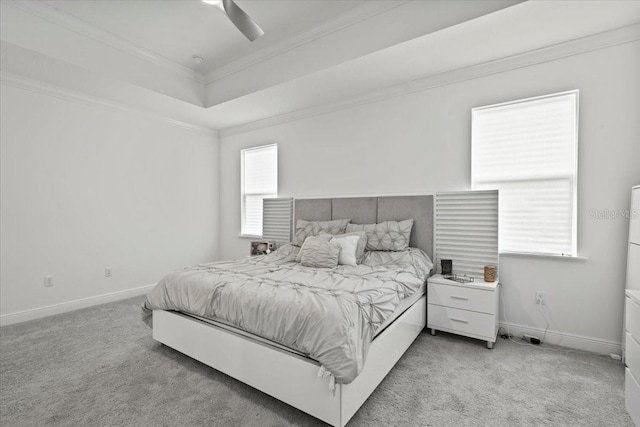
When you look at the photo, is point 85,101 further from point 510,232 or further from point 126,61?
point 510,232

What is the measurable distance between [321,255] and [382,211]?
3.48 feet

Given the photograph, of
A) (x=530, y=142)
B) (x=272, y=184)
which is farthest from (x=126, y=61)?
(x=530, y=142)

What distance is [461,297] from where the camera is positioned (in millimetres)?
2746

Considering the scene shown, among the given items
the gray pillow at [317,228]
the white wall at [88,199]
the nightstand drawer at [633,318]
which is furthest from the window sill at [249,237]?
the nightstand drawer at [633,318]

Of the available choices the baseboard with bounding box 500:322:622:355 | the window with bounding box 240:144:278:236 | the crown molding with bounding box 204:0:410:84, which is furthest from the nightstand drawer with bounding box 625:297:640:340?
the window with bounding box 240:144:278:236

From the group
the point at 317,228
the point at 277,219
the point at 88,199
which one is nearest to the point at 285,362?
the point at 317,228

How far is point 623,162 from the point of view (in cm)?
246

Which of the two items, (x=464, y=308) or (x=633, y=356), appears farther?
(x=464, y=308)

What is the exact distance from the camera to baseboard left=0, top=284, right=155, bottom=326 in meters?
3.20

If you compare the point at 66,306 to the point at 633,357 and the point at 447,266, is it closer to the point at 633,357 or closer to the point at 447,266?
the point at 447,266

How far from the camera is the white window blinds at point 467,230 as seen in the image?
2920mm

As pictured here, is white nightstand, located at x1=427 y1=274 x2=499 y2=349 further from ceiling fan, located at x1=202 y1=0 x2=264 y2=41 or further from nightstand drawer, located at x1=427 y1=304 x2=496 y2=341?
ceiling fan, located at x1=202 y1=0 x2=264 y2=41

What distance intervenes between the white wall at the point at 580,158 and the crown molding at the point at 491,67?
0.05 m

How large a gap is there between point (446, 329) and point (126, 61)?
14.6 feet
